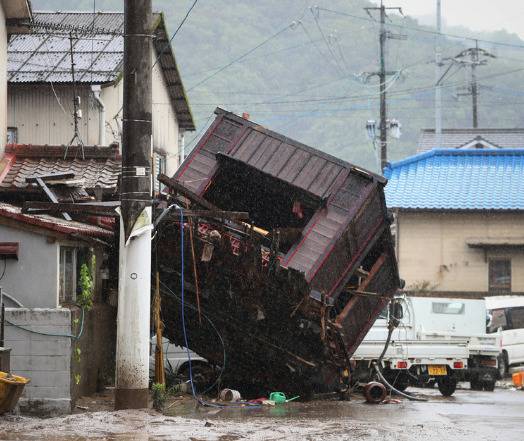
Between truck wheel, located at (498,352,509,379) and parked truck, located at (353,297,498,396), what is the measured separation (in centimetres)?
454

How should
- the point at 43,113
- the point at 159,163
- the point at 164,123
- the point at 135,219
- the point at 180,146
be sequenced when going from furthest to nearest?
the point at 180,146 < the point at 164,123 < the point at 159,163 < the point at 43,113 < the point at 135,219

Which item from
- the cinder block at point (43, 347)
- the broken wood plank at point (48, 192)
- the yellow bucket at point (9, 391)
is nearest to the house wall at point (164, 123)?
the broken wood plank at point (48, 192)

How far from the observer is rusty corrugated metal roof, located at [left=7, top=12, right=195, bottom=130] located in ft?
85.7

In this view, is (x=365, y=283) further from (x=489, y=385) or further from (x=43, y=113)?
(x=43, y=113)

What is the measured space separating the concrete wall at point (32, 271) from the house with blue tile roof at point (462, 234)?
2632 cm

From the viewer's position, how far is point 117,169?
22156 millimetres

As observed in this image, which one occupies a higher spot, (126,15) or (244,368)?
Answer: (126,15)

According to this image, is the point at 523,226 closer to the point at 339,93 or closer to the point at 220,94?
the point at 220,94

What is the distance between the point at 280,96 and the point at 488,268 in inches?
2454

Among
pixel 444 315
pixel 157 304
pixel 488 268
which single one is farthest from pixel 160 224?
pixel 488 268

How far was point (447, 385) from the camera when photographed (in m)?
22.7

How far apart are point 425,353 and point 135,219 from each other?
32.7 ft

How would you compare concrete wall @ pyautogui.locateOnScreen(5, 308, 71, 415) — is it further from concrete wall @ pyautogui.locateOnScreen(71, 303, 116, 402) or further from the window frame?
the window frame

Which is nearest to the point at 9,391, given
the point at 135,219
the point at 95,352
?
the point at 135,219
